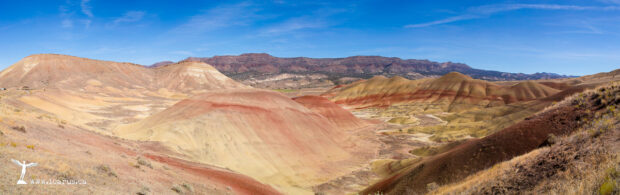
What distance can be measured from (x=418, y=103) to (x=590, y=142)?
3480 inches

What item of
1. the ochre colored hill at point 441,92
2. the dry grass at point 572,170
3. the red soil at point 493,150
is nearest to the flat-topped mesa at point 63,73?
the ochre colored hill at point 441,92

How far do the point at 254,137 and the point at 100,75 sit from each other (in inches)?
4070

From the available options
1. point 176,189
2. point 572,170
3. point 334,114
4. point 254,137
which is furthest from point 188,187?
point 334,114

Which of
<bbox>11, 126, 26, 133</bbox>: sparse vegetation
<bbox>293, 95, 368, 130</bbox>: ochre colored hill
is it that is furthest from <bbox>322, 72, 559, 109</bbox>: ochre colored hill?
<bbox>11, 126, 26, 133</bbox>: sparse vegetation

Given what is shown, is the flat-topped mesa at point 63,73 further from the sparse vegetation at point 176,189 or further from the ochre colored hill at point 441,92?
the sparse vegetation at point 176,189

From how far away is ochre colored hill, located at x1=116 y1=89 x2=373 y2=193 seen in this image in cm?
2478

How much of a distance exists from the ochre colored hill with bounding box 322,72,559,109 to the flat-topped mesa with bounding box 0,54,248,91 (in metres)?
59.5

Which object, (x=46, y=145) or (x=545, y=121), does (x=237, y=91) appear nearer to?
(x=46, y=145)

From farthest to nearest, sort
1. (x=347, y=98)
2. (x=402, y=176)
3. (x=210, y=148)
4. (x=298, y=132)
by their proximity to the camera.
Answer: (x=347, y=98), (x=298, y=132), (x=210, y=148), (x=402, y=176)

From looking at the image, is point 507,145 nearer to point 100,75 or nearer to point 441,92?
point 441,92

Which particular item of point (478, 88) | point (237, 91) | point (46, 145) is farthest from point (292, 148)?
point (478, 88)

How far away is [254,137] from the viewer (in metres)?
29.6

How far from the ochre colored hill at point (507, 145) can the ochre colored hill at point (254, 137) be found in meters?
9.82

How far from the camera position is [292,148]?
99.2ft
